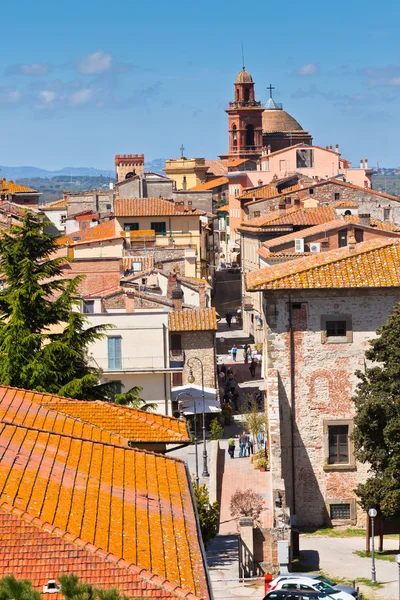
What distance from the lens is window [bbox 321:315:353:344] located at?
34.0 meters

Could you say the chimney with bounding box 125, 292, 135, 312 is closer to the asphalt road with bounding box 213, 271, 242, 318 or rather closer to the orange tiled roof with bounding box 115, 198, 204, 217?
the asphalt road with bounding box 213, 271, 242, 318

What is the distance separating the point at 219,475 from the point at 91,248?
4023 centimetres

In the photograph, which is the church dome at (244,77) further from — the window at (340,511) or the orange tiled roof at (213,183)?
the window at (340,511)

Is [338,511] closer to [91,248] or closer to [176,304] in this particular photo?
[176,304]

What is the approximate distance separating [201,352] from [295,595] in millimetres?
27495

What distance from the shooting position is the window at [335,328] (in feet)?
112

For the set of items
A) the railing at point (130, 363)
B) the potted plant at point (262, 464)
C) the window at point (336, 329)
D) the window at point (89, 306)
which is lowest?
the potted plant at point (262, 464)

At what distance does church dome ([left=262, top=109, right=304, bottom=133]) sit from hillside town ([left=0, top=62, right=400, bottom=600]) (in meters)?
112

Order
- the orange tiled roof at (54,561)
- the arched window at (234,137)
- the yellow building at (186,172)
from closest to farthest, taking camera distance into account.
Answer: the orange tiled roof at (54,561) < the yellow building at (186,172) < the arched window at (234,137)

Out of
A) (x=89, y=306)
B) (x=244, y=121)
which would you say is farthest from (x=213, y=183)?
(x=89, y=306)

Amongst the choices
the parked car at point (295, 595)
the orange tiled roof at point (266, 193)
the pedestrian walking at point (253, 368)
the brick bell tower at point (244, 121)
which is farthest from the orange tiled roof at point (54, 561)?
the brick bell tower at point (244, 121)

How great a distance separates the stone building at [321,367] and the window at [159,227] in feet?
180

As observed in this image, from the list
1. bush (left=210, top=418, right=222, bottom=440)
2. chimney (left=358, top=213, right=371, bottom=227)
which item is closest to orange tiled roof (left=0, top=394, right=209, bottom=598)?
bush (left=210, top=418, right=222, bottom=440)

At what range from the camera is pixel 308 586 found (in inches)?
885
